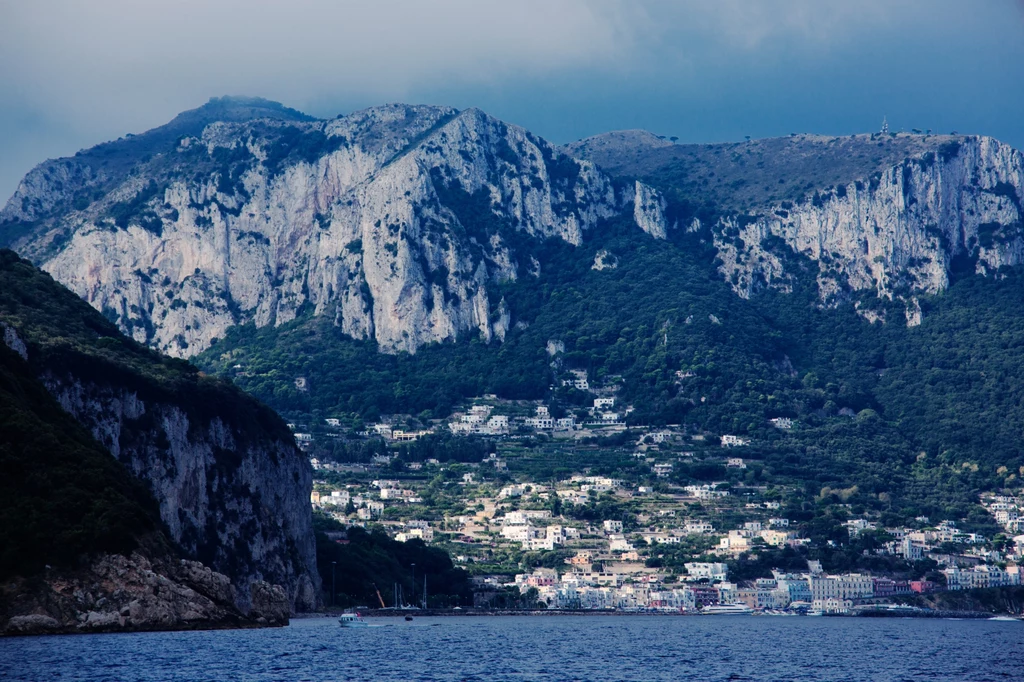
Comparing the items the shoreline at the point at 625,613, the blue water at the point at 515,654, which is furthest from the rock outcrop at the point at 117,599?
the shoreline at the point at 625,613

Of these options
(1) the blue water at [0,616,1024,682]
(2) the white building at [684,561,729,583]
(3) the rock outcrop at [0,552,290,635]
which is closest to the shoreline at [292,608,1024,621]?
(2) the white building at [684,561,729,583]

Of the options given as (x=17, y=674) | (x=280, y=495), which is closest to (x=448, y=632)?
(x=280, y=495)

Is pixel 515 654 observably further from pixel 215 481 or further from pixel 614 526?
pixel 614 526

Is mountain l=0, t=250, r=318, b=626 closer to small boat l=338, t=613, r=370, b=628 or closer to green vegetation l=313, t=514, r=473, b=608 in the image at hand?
small boat l=338, t=613, r=370, b=628

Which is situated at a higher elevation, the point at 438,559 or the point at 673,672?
the point at 438,559

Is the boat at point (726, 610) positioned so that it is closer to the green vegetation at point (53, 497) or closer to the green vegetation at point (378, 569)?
the green vegetation at point (378, 569)

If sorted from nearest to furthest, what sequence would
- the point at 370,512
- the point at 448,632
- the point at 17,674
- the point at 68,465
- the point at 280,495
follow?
the point at 17,674 → the point at 68,465 → the point at 448,632 → the point at 280,495 → the point at 370,512

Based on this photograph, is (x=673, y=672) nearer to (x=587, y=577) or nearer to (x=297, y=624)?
(x=297, y=624)
